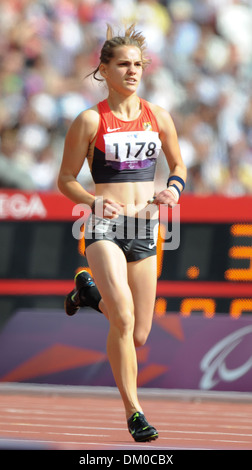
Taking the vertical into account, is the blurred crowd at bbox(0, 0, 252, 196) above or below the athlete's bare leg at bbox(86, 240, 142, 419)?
above

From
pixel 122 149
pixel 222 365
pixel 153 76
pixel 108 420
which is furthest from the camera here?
pixel 153 76

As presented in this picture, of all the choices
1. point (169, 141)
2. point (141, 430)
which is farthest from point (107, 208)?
point (141, 430)

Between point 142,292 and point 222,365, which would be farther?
point 222,365

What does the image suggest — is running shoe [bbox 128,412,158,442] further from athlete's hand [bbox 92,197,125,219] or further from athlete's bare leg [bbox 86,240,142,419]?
athlete's hand [bbox 92,197,125,219]

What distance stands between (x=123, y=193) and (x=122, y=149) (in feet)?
0.90

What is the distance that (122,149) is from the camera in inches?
256

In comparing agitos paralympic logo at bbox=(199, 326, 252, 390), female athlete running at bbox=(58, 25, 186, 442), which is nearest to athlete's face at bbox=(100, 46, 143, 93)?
female athlete running at bbox=(58, 25, 186, 442)

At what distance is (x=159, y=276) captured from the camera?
1088 cm

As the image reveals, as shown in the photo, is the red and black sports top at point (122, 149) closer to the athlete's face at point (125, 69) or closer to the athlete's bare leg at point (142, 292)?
the athlete's face at point (125, 69)

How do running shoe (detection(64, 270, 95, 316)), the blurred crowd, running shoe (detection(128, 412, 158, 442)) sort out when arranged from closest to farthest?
running shoe (detection(128, 412, 158, 442))
running shoe (detection(64, 270, 95, 316))
the blurred crowd

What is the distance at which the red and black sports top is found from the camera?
6500 millimetres

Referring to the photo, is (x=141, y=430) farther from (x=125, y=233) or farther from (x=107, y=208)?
(x=107, y=208)

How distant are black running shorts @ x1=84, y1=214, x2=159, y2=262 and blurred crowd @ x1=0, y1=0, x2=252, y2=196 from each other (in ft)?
21.3

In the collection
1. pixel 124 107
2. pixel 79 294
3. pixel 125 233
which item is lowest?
pixel 79 294
